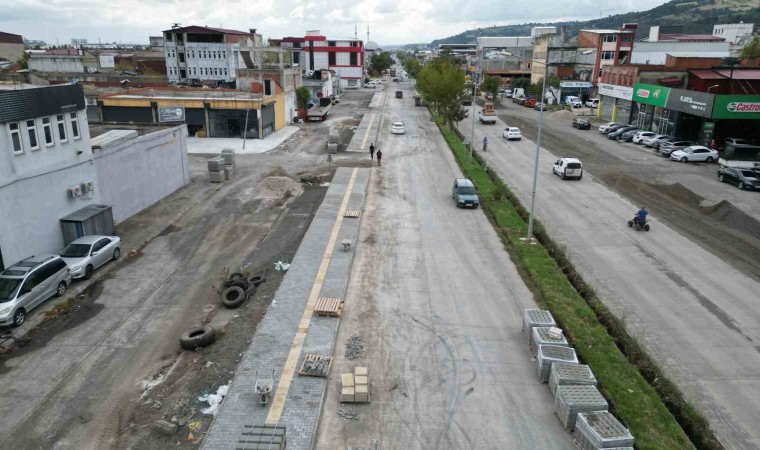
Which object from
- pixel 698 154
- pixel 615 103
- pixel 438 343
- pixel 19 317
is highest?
pixel 615 103

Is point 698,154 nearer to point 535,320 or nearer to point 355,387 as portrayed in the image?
point 535,320

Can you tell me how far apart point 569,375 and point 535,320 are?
8.87 ft

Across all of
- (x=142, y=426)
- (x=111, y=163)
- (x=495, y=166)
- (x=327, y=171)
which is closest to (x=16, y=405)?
(x=142, y=426)

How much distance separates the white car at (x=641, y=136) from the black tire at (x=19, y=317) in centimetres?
4879

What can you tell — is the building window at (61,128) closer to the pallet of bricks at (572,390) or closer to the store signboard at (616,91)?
the pallet of bricks at (572,390)

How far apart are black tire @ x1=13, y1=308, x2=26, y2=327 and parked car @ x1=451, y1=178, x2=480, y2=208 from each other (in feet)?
65.5

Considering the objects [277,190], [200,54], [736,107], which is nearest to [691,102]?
[736,107]

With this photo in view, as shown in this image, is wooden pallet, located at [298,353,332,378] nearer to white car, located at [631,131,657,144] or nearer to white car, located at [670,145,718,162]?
white car, located at [670,145,718,162]

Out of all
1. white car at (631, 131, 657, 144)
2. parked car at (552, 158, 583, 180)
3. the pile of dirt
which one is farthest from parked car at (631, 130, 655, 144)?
the pile of dirt

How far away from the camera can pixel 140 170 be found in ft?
93.4

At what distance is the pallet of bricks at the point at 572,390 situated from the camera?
1099 cm

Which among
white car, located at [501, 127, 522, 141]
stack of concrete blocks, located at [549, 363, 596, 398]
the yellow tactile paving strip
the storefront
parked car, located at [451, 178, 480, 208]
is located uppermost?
the storefront

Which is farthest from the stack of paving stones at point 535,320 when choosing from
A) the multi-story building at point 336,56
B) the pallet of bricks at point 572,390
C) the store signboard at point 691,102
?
the multi-story building at point 336,56

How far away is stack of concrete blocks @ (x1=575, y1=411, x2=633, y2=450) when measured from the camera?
10781 millimetres
